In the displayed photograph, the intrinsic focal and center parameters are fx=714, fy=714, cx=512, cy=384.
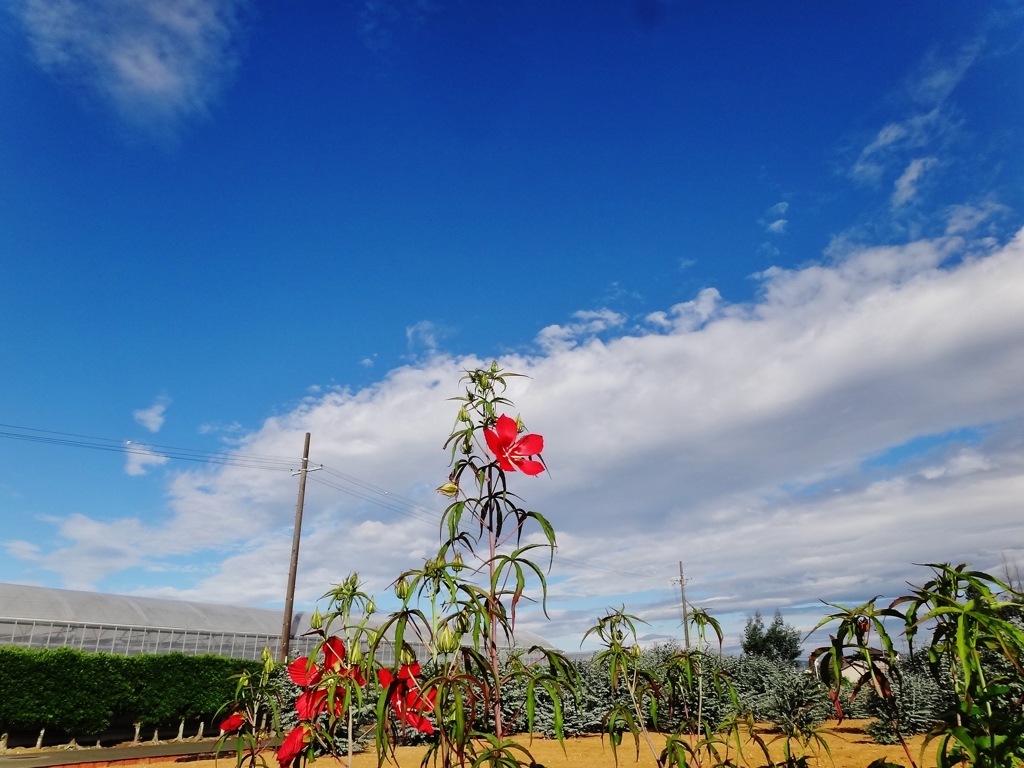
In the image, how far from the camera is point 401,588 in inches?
70.8

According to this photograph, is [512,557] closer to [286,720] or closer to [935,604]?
[935,604]

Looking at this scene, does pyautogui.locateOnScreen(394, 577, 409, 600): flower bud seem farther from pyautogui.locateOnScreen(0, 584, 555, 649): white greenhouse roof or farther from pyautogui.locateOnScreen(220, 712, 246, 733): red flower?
pyautogui.locateOnScreen(0, 584, 555, 649): white greenhouse roof

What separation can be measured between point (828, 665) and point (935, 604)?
0.27 m

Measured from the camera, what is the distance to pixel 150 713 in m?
14.2

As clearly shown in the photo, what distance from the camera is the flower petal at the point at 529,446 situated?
68.7 inches

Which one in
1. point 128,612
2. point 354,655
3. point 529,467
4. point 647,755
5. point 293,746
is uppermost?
point 128,612

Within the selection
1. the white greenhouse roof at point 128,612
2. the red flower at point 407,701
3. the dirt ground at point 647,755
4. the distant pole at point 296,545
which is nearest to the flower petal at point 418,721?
the red flower at point 407,701

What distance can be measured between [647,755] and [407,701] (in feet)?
27.5

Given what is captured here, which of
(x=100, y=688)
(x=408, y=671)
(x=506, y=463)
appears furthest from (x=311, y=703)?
(x=100, y=688)

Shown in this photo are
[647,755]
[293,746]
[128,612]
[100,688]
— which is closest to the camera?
[293,746]

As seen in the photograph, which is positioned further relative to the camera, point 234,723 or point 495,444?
point 234,723

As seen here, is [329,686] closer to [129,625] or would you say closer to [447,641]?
[447,641]

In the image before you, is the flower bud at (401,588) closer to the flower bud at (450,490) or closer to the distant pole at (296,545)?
the flower bud at (450,490)

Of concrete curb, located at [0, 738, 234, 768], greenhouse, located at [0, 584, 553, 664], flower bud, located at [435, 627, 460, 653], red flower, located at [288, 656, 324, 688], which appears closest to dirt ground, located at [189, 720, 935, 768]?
concrete curb, located at [0, 738, 234, 768]
